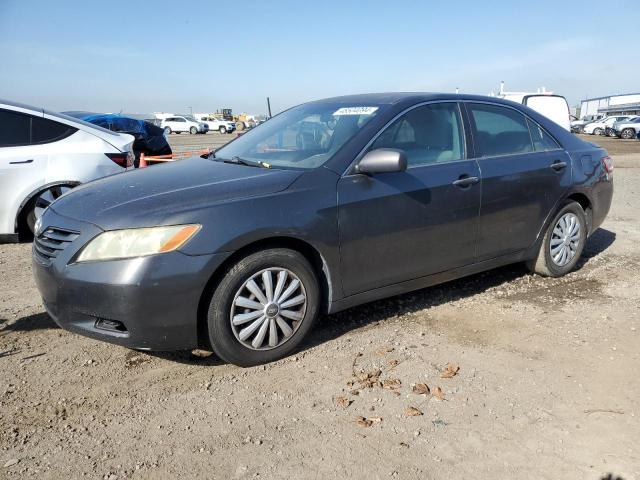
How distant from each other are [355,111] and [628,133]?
39570mm

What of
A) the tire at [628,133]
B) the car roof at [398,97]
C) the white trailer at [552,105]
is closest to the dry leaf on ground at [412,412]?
the car roof at [398,97]

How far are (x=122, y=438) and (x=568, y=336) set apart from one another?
112 inches

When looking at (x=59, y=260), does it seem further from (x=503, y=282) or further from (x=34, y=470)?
(x=503, y=282)

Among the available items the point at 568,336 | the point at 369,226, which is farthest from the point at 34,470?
the point at 568,336

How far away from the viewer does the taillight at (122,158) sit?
Result: 6324 mm

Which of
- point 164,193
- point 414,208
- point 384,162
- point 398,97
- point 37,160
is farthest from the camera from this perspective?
point 37,160

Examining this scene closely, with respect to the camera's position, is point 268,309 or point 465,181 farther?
point 465,181

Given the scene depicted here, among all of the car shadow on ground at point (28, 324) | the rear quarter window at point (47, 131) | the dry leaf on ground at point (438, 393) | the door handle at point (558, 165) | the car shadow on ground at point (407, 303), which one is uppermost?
the rear quarter window at point (47, 131)

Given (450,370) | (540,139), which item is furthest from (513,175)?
(450,370)

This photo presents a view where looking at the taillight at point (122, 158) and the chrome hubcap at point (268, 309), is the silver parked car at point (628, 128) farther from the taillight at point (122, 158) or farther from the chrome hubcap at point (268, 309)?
the chrome hubcap at point (268, 309)

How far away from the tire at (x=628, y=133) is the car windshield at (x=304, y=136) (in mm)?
38922

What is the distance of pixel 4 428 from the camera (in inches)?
106

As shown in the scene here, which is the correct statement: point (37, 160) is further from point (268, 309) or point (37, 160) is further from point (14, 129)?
point (268, 309)

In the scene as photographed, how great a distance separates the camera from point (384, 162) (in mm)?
3455
